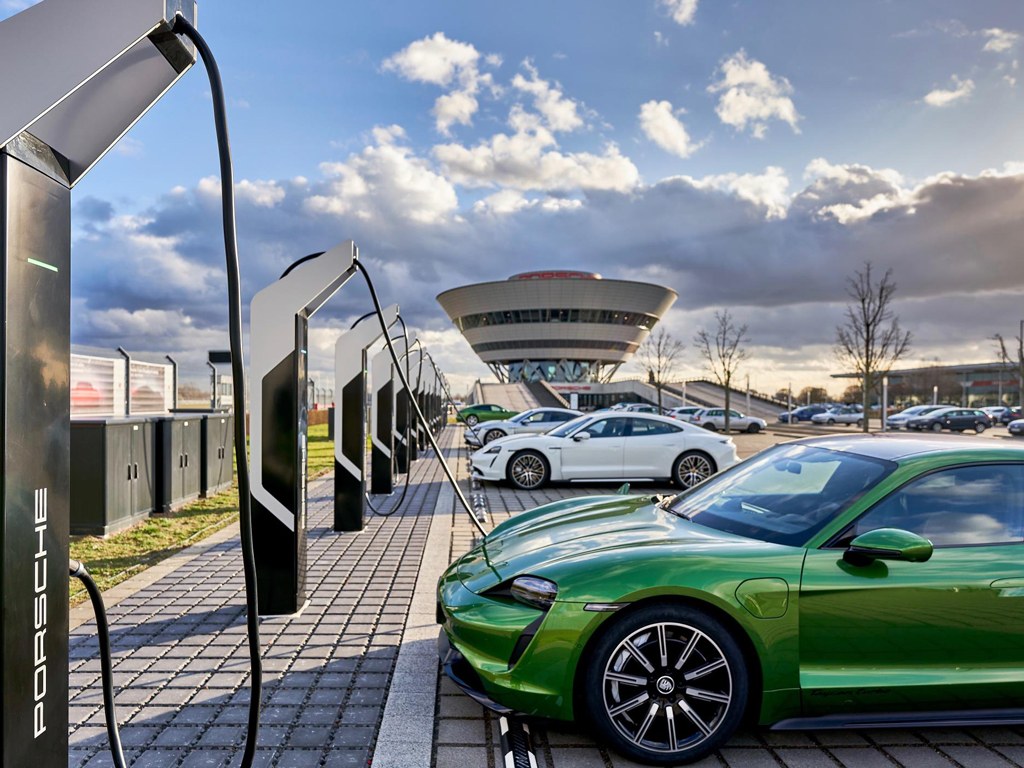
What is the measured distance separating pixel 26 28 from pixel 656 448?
11270 mm

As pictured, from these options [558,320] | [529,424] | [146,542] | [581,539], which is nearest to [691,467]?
[529,424]

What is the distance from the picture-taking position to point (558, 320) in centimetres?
9419

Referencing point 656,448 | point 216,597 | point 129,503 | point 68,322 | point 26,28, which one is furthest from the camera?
point 656,448

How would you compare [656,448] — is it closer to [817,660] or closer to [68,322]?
[817,660]

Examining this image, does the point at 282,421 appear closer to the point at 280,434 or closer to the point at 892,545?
the point at 280,434

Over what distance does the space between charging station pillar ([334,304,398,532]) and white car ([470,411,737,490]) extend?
3961mm

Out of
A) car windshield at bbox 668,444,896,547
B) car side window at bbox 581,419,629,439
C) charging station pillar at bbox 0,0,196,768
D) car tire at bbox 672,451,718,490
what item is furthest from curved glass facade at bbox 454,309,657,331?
charging station pillar at bbox 0,0,196,768

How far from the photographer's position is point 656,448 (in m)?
12.2

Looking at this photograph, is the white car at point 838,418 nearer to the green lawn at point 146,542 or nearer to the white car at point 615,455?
the white car at point 615,455

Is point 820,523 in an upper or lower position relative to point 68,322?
lower

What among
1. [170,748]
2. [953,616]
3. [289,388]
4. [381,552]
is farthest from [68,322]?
[381,552]

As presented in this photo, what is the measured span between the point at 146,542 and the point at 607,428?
24.7 feet

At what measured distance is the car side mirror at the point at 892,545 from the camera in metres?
2.98

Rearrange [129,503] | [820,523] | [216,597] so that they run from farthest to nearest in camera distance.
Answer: [129,503]
[216,597]
[820,523]
